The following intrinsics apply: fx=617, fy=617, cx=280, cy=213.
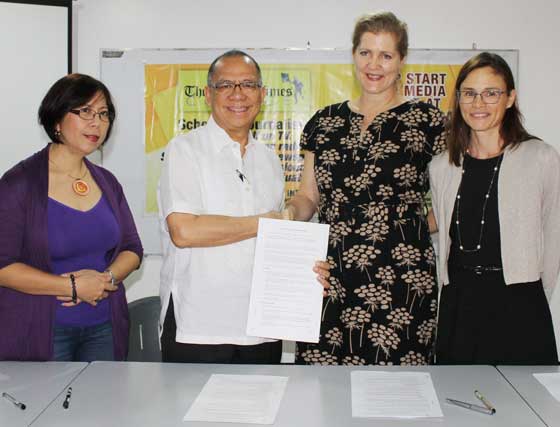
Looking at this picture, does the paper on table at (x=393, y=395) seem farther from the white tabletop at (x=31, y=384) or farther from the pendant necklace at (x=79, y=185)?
the pendant necklace at (x=79, y=185)

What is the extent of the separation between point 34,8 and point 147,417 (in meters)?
3.24

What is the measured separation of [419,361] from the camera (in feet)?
7.80

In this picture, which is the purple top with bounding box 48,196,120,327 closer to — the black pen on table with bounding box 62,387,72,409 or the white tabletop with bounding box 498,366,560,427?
the black pen on table with bounding box 62,387,72,409

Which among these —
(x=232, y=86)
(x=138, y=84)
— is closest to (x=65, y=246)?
(x=232, y=86)

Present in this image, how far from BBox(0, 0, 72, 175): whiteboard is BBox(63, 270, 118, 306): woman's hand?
199 cm

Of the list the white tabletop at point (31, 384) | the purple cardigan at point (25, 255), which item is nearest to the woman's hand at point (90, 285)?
the purple cardigan at point (25, 255)

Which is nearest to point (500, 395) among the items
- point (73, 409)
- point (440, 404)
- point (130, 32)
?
point (440, 404)

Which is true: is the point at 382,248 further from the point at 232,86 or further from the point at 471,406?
the point at 232,86

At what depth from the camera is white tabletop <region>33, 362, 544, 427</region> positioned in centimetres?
167

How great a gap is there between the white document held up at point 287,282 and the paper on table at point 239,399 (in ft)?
0.66

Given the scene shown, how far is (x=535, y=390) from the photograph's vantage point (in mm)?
1886

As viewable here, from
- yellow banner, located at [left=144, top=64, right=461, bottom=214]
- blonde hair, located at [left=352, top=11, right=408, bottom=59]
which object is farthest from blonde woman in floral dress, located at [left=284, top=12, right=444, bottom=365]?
yellow banner, located at [left=144, top=64, right=461, bottom=214]

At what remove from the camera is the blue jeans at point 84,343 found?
94.9 inches

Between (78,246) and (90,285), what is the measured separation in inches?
7.2
